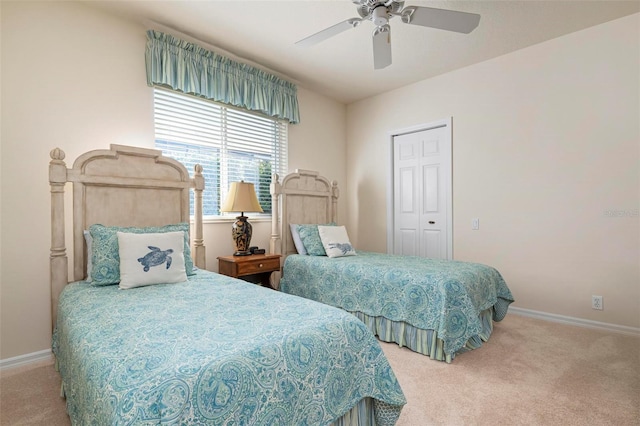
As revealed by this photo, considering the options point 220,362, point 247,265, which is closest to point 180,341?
point 220,362

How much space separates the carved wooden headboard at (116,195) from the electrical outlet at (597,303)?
3.71 m

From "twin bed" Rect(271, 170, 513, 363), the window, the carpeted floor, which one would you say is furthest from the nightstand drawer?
the carpeted floor

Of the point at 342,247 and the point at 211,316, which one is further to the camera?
the point at 342,247

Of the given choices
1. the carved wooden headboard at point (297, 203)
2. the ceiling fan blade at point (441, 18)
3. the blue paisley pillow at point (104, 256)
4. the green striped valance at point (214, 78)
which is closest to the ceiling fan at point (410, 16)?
the ceiling fan blade at point (441, 18)

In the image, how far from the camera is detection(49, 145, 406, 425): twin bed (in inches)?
38.3

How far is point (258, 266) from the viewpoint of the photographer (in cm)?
320

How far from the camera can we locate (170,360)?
1.04m

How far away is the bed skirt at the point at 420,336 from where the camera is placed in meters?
2.34

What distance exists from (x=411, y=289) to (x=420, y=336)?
36 centimetres

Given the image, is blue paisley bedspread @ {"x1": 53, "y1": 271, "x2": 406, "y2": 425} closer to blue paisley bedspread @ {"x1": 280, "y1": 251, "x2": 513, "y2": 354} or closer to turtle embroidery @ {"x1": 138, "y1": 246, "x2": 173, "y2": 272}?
turtle embroidery @ {"x1": 138, "y1": 246, "x2": 173, "y2": 272}

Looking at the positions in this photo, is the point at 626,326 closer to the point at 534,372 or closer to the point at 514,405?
the point at 534,372

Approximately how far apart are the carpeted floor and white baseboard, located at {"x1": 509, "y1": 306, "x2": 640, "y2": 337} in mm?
107

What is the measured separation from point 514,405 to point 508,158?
8.44ft

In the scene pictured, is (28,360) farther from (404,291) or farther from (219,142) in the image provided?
(404,291)
